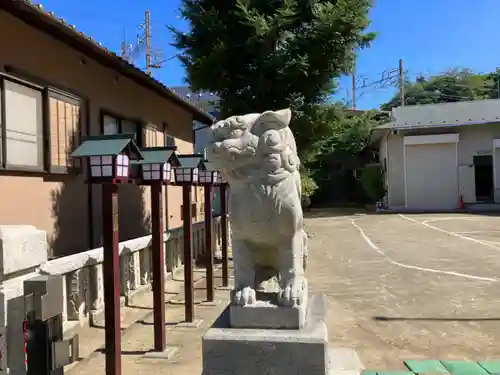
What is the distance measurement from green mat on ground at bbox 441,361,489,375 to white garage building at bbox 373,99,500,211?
20069 millimetres

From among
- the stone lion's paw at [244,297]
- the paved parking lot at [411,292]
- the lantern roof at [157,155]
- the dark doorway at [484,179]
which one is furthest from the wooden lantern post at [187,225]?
the dark doorway at [484,179]

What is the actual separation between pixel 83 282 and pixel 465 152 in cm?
2244

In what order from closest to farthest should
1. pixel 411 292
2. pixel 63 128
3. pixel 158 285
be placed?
pixel 158 285
pixel 63 128
pixel 411 292

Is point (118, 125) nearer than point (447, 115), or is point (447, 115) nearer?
point (118, 125)

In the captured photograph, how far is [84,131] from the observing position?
726cm

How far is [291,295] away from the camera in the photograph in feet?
9.82

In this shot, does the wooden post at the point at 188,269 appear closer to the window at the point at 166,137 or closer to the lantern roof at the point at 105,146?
the lantern roof at the point at 105,146

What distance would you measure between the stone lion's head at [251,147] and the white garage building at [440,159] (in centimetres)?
2168

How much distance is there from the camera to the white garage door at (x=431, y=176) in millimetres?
23234

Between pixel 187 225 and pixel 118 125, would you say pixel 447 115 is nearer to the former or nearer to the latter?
pixel 118 125

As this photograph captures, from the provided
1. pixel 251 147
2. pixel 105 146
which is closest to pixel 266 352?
pixel 251 147

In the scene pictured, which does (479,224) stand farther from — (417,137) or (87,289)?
(87,289)

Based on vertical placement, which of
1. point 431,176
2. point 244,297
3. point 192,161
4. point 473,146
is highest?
point 473,146

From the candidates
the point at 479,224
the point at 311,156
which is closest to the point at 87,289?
the point at 311,156
